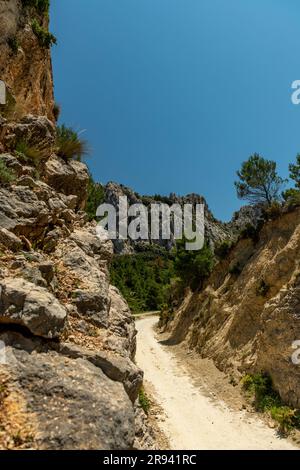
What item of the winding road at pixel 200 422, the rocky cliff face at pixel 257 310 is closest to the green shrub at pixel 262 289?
the rocky cliff face at pixel 257 310

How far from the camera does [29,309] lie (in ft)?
23.6

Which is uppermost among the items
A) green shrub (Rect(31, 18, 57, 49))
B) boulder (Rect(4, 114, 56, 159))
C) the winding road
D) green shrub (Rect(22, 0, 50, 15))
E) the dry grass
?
green shrub (Rect(22, 0, 50, 15))

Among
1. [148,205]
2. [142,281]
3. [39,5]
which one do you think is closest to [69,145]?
[39,5]

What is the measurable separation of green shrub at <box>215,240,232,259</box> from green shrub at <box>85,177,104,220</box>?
11.4m

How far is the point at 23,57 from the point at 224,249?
19.7m

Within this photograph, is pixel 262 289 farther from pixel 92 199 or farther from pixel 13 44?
pixel 13 44

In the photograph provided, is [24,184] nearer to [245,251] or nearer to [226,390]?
[226,390]

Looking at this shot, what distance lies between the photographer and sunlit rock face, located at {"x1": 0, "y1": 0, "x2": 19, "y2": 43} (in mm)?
15273

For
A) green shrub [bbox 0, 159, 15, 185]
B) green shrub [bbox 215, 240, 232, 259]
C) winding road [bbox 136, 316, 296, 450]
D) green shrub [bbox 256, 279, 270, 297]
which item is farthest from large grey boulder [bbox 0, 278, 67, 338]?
green shrub [bbox 215, 240, 232, 259]

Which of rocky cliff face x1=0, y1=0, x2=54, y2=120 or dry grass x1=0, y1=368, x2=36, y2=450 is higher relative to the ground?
rocky cliff face x1=0, y1=0, x2=54, y2=120

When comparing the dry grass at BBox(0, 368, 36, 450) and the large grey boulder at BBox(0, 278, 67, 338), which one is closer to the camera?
the dry grass at BBox(0, 368, 36, 450)

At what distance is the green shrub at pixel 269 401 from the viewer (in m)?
10.8

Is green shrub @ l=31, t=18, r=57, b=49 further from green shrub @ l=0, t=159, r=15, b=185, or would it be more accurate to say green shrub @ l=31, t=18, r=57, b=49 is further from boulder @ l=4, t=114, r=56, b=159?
green shrub @ l=0, t=159, r=15, b=185
